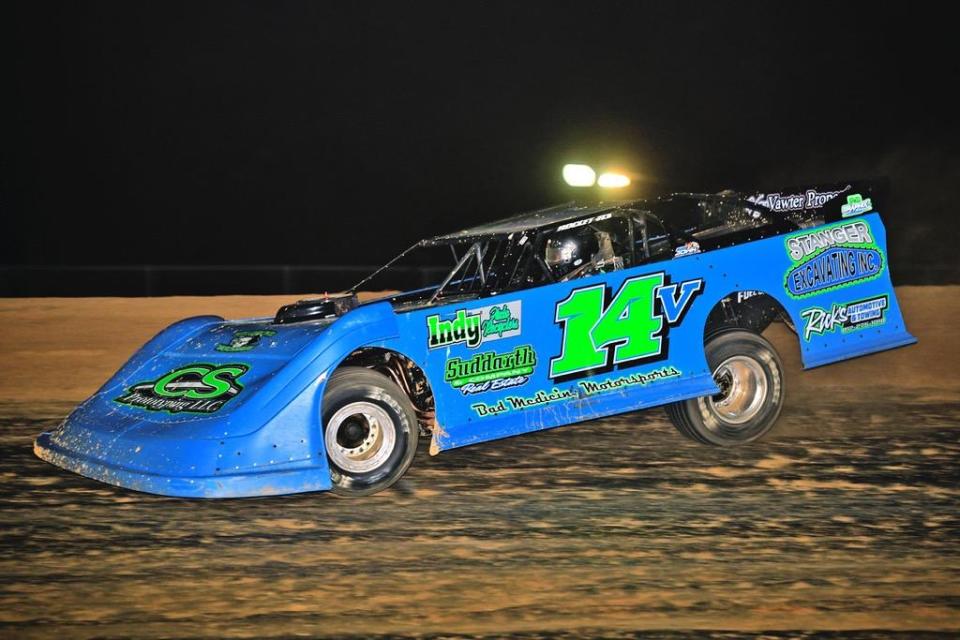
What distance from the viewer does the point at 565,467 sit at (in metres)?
7.02

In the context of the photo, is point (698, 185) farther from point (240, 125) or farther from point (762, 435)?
point (762, 435)

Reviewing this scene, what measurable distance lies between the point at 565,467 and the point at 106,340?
8357 millimetres

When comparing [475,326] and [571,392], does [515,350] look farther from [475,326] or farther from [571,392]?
[571,392]

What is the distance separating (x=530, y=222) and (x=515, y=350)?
4.34 ft

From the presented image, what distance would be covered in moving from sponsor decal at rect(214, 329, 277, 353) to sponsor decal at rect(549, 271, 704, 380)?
5.77 ft

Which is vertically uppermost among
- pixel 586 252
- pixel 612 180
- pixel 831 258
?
pixel 612 180

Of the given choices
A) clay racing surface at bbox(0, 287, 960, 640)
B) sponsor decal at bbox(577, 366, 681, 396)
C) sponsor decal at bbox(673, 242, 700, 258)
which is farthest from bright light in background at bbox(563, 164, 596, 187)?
sponsor decal at bbox(577, 366, 681, 396)

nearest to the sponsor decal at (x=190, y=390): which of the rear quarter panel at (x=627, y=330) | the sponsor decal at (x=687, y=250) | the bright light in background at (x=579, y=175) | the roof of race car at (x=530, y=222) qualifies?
the rear quarter panel at (x=627, y=330)

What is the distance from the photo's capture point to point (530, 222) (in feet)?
25.3

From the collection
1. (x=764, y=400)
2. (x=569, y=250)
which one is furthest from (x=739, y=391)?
(x=569, y=250)

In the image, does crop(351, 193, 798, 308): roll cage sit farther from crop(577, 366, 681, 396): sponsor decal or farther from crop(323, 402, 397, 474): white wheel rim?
crop(323, 402, 397, 474): white wheel rim

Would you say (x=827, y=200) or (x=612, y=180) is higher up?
(x=612, y=180)

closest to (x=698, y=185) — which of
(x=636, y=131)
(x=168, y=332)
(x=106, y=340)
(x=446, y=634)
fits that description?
(x=636, y=131)

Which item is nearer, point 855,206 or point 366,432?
point 366,432
